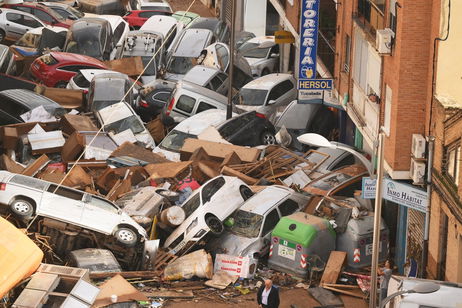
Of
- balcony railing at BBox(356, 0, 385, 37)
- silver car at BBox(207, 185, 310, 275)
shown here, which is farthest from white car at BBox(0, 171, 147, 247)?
balcony railing at BBox(356, 0, 385, 37)

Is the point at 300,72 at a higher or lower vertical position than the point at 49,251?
higher

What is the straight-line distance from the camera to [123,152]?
31.9 metres

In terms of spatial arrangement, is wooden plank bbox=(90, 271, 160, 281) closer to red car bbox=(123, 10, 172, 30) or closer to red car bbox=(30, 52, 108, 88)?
red car bbox=(30, 52, 108, 88)

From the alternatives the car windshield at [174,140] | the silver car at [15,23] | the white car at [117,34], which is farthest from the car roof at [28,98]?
the silver car at [15,23]

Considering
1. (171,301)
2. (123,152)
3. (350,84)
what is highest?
(350,84)

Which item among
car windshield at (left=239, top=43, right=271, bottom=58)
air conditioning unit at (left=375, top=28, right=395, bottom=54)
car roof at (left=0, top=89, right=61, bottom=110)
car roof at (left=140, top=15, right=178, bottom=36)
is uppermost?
car roof at (left=140, top=15, right=178, bottom=36)

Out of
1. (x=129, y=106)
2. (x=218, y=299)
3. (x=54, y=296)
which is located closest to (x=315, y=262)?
(x=218, y=299)

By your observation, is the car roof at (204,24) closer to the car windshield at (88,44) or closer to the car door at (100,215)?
the car windshield at (88,44)

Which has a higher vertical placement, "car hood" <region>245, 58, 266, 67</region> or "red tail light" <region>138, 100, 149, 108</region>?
"car hood" <region>245, 58, 266, 67</region>

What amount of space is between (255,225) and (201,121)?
918cm

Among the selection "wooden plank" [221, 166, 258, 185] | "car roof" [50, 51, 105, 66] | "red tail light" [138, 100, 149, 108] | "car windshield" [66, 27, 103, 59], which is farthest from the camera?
"car windshield" [66, 27, 103, 59]

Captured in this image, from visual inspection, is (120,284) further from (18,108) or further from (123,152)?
(18,108)

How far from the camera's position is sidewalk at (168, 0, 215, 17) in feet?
197

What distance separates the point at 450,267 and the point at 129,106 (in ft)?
50.7
